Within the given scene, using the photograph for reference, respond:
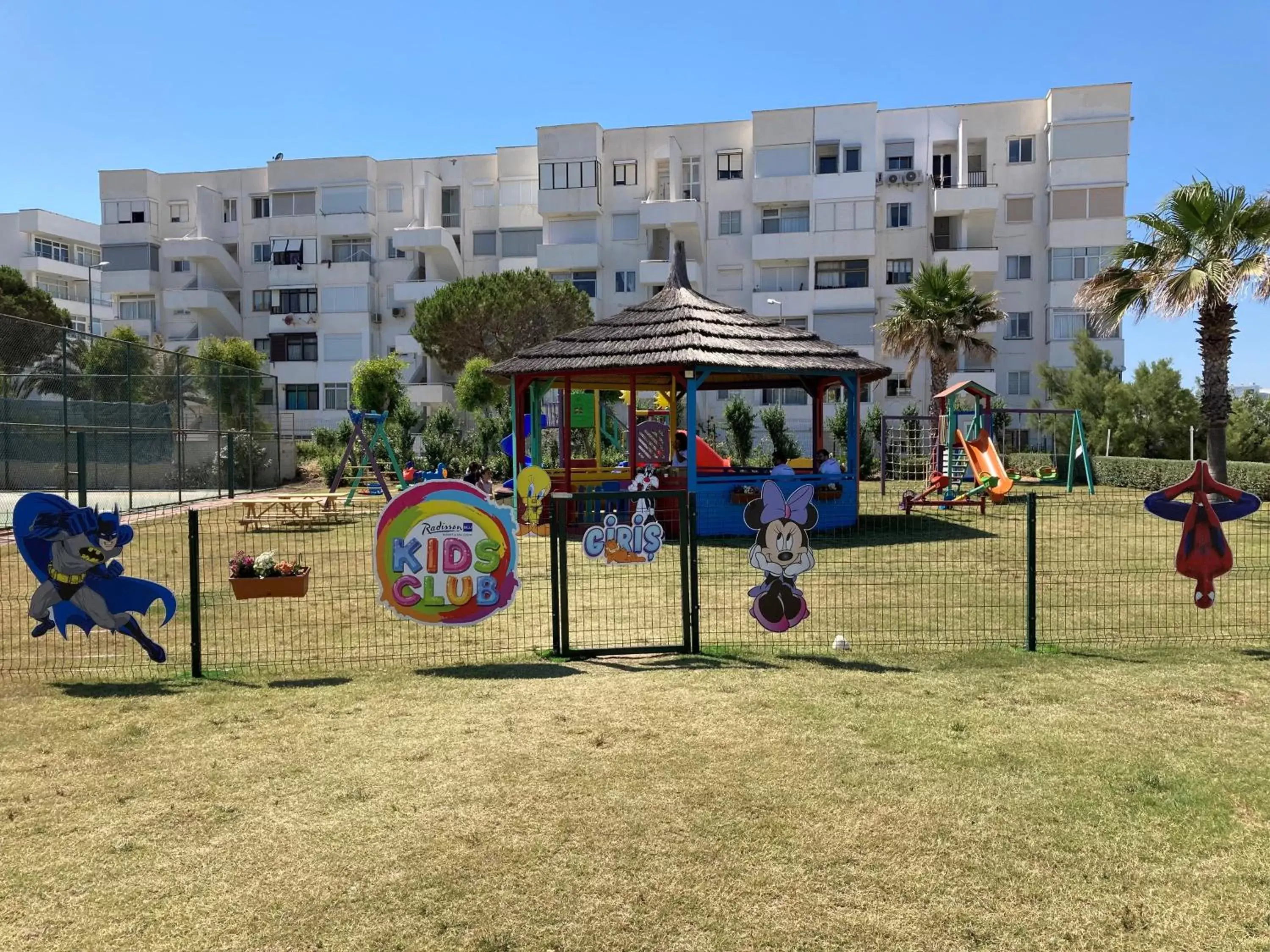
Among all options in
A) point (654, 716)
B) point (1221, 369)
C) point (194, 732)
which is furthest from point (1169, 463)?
point (194, 732)

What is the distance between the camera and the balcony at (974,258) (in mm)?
45438

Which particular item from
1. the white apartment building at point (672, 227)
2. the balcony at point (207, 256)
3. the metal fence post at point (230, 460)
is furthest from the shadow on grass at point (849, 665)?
the balcony at point (207, 256)

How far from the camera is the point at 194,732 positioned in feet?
21.7

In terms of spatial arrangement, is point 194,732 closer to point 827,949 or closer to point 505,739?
point 505,739

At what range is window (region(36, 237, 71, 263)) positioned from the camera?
213 feet

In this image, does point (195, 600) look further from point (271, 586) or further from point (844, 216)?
point (844, 216)

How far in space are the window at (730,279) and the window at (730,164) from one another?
4.44 m

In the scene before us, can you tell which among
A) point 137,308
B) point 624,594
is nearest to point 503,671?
point 624,594

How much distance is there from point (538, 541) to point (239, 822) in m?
12.5

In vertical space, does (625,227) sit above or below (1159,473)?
above

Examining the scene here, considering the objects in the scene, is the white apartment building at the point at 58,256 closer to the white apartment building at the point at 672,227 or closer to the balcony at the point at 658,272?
the white apartment building at the point at 672,227

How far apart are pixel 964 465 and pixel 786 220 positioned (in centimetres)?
2270

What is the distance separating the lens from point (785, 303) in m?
47.2

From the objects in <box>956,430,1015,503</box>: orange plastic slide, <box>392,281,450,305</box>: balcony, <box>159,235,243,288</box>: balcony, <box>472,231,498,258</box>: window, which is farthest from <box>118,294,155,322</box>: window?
<box>956,430,1015,503</box>: orange plastic slide
